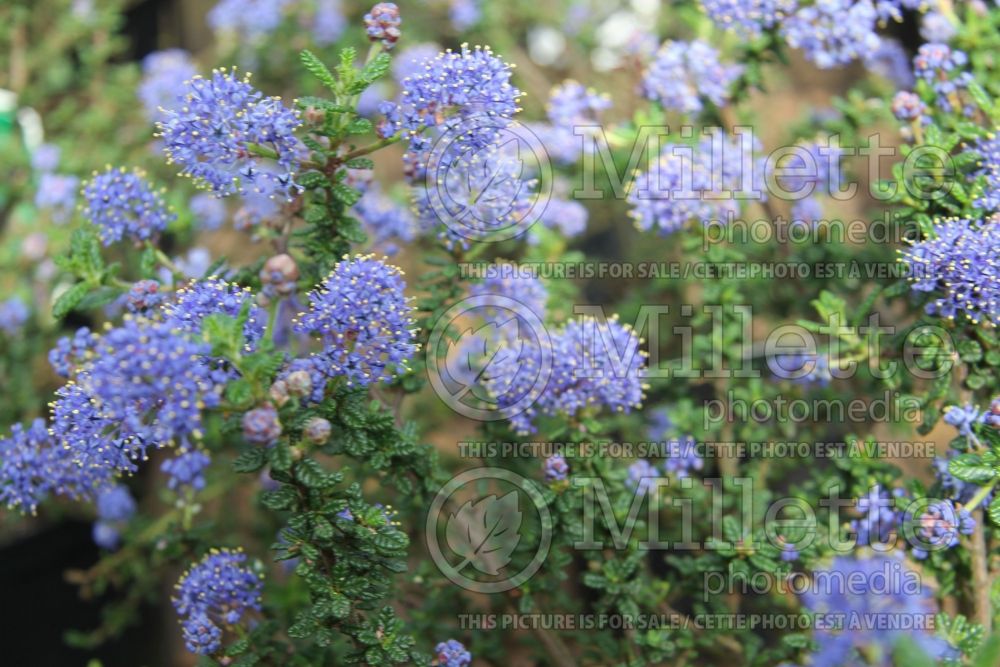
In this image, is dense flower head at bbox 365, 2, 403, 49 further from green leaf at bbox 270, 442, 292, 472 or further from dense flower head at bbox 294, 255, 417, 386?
green leaf at bbox 270, 442, 292, 472

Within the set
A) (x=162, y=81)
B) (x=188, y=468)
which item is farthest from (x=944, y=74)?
(x=162, y=81)

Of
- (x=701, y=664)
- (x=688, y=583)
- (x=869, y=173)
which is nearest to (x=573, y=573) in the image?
(x=701, y=664)

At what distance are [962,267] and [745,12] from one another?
0.82 meters

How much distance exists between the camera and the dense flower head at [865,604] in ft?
5.58

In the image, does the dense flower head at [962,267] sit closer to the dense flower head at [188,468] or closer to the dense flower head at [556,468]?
the dense flower head at [556,468]

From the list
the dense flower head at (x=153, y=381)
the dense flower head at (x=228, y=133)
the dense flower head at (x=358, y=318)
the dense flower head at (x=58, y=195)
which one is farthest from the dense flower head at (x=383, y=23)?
the dense flower head at (x=58, y=195)

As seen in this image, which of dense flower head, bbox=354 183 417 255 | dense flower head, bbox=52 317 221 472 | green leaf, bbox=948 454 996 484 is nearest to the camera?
dense flower head, bbox=52 317 221 472

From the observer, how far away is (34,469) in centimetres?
179

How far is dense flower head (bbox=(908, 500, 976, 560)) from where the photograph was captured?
5.57 ft

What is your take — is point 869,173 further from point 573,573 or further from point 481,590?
point 481,590

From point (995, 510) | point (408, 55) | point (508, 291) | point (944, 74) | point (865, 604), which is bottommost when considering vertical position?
point (865, 604)

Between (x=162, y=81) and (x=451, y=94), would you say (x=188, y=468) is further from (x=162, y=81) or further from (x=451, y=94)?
(x=162, y=81)

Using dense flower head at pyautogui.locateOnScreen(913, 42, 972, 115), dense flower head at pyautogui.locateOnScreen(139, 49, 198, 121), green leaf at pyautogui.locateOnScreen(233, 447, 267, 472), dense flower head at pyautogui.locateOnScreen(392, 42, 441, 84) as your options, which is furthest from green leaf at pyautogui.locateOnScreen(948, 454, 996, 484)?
dense flower head at pyautogui.locateOnScreen(139, 49, 198, 121)

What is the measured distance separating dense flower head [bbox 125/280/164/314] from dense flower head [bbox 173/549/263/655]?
0.55 m
